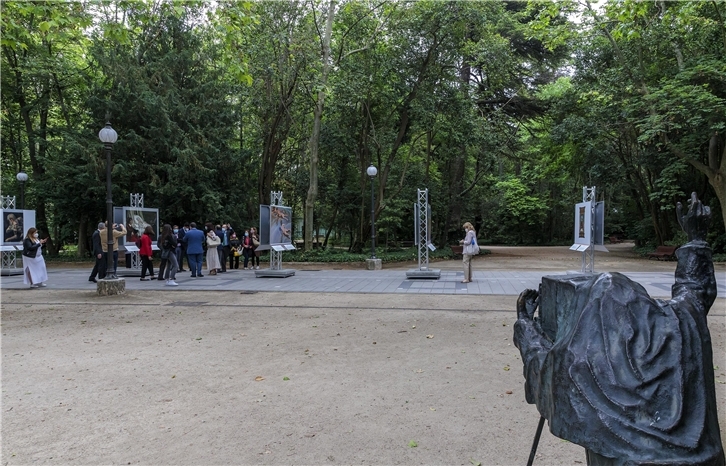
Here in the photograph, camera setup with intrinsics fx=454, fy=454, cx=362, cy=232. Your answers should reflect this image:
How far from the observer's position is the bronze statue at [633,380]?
1349mm

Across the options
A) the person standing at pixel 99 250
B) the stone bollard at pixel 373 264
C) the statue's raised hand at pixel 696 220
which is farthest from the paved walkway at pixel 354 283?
the statue's raised hand at pixel 696 220

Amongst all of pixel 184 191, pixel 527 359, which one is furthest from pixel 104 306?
pixel 184 191

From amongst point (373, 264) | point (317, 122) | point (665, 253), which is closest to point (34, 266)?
point (373, 264)

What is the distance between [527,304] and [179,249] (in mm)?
15833

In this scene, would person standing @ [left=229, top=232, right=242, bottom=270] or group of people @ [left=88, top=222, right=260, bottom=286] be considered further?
person standing @ [left=229, top=232, right=242, bottom=270]

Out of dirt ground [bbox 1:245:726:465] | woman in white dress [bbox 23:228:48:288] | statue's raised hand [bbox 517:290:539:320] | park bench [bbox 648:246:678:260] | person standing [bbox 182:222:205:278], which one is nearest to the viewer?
statue's raised hand [bbox 517:290:539:320]

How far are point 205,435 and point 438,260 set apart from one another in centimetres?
2023

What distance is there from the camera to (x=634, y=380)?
1.36 m

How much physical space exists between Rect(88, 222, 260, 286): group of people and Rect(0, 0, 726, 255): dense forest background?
12.8ft

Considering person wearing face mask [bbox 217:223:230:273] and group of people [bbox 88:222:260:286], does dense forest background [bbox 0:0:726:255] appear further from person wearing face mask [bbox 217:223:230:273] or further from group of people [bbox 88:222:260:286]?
person wearing face mask [bbox 217:223:230:273]

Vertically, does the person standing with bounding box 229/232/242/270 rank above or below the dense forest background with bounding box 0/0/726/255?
below

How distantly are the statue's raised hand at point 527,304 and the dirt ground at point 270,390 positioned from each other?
5.43 ft

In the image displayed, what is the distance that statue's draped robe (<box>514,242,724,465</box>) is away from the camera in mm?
1348

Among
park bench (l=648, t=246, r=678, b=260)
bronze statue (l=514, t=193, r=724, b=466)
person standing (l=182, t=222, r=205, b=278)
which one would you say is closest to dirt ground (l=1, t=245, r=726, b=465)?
bronze statue (l=514, t=193, r=724, b=466)
